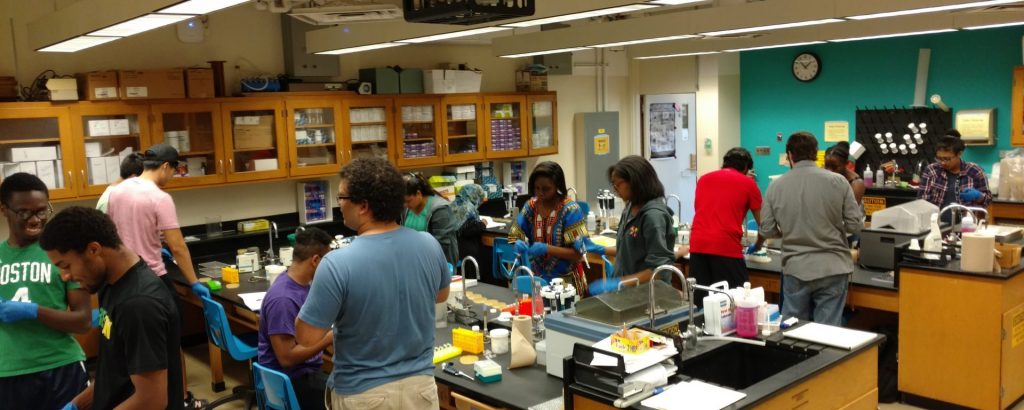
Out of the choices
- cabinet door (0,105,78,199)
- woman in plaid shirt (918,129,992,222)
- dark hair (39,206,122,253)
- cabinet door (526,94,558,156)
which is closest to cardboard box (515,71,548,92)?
cabinet door (526,94,558,156)

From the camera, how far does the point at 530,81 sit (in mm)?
8492

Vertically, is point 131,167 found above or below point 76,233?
above

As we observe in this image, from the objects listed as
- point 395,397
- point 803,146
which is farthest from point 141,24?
point 803,146

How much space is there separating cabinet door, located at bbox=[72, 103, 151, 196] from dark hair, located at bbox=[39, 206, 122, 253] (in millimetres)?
3690

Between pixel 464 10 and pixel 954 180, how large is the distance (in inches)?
197

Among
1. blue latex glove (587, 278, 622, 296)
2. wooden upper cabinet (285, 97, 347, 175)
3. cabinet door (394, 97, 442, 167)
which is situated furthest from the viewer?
cabinet door (394, 97, 442, 167)

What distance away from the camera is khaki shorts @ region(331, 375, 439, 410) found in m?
2.45

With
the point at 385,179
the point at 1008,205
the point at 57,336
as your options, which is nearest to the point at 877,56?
the point at 1008,205

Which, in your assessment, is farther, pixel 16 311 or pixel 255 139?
pixel 255 139

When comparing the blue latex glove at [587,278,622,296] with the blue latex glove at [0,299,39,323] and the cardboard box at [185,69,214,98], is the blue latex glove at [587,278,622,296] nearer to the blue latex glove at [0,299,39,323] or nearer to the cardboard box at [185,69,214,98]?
the blue latex glove at [0,299,39,323]

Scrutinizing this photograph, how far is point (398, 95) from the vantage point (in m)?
7.36

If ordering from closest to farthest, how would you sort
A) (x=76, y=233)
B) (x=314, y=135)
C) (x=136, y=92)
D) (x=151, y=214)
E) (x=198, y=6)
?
1. (x=76, y=233)
2. (x=198, y=6)
3. (x=151, y=214)
4. (x=136, y=92)
5. (x=314, y=135)

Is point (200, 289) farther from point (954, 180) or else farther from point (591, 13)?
point (954, 180)

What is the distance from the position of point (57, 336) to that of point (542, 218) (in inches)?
95.9
